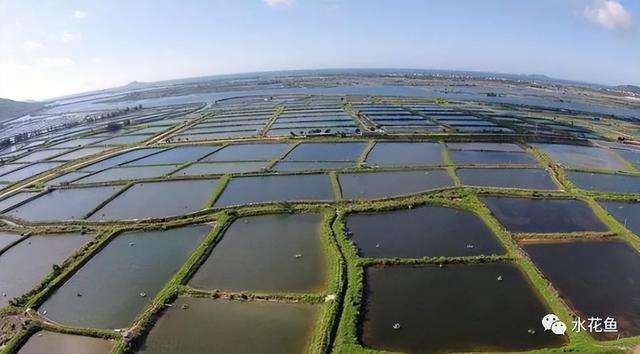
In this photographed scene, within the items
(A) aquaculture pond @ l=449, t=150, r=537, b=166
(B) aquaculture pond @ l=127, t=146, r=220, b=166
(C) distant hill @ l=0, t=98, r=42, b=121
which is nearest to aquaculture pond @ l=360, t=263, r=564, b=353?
(A) aquaculture pond @ l=449, t=150, r=537, b=166

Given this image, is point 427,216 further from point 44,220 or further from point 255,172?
point 44,220

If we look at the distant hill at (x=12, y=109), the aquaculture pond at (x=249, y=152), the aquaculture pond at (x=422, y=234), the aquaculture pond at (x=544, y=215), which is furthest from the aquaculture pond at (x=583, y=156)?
the distant hill at (x=12, y=109)

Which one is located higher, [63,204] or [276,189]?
[276,189]

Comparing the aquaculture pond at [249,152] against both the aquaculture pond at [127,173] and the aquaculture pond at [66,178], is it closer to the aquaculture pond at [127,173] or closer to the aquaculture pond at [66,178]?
the aquaculture pond at [127,173]

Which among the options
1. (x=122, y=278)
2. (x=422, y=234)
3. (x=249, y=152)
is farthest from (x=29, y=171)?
(x=422, y=234)

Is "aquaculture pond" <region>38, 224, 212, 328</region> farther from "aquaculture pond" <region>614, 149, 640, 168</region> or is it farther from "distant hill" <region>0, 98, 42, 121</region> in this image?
"distant hill" <region>0, 98, 42, 121</region>

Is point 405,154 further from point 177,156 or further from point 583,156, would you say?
point 177,156

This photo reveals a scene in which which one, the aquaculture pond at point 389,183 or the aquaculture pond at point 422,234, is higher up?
the aquaculture pond at point 389,183

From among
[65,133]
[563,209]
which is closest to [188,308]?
[563,209]
